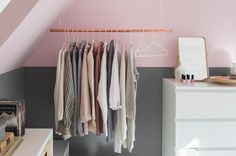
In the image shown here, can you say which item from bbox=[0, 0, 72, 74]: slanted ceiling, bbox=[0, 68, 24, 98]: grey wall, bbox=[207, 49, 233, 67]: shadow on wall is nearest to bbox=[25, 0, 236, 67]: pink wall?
bbox=[207, 49, 233, 67]: shadow on wall

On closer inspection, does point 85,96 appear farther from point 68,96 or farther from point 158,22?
point 158,22

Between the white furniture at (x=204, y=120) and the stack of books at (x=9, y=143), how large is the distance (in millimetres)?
1227

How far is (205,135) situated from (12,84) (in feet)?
5.27

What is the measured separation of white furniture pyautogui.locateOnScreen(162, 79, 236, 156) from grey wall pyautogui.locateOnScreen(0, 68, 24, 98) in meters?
1.30

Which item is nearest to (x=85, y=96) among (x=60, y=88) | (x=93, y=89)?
(x=93, y=89)

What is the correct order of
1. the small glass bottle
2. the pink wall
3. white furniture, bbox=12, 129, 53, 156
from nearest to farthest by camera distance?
1. white furniture, bbox=12, 129, 53, 156
2. the small glass bottle
3. the pink wall

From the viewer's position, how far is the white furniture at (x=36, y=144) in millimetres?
1650

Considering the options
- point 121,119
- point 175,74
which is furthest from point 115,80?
point 175,74

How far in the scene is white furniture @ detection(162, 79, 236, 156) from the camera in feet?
7.93

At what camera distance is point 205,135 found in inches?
96.7

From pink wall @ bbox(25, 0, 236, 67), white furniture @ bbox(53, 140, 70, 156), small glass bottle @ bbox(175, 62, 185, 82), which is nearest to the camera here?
white furniture @ bbox(53, 140, 70, 156)

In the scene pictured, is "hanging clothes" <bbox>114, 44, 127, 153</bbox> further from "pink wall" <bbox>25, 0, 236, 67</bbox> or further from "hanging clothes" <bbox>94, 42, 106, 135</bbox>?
"pink wall" <bbox>25, 0, 236, 67</bbox>

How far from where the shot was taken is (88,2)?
2844mm

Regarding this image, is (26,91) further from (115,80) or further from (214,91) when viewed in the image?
(214,91)
